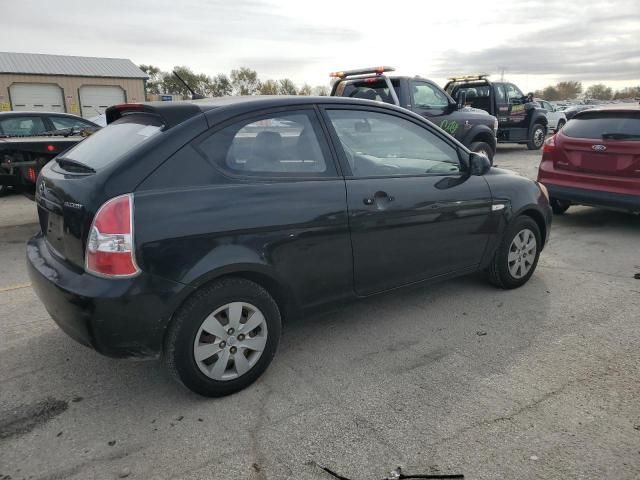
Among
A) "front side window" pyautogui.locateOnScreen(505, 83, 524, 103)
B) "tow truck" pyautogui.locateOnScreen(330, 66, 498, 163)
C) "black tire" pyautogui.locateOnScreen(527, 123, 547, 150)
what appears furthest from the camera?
"black tire" pyautogui.locateOnScreen(527, 123, 547, 150)

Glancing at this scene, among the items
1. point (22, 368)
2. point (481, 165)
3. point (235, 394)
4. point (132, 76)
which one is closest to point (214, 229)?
point (235, 394)

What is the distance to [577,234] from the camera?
6.55 m

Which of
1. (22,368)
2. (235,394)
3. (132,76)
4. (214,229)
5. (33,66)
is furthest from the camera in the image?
(132,76)

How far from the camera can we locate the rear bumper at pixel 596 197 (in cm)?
604

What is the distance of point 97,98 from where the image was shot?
127 ft

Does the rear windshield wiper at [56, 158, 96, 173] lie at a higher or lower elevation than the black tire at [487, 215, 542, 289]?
higher

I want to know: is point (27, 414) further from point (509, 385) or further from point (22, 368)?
point (509, 385)

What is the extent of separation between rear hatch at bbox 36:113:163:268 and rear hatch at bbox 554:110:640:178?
5600 millimetres

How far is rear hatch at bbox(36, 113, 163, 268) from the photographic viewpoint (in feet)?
8.46

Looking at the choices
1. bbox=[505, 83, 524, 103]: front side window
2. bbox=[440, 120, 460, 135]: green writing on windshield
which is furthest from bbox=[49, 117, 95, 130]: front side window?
bbox=[505, 83, 524, 103]: front side window

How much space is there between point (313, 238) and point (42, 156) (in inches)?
214

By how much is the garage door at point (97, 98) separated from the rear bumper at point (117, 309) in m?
39.2

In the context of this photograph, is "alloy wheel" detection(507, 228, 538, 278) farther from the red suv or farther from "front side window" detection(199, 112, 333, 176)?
the red suv

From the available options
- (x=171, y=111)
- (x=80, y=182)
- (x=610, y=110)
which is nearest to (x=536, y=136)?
(x=610, y=110)
